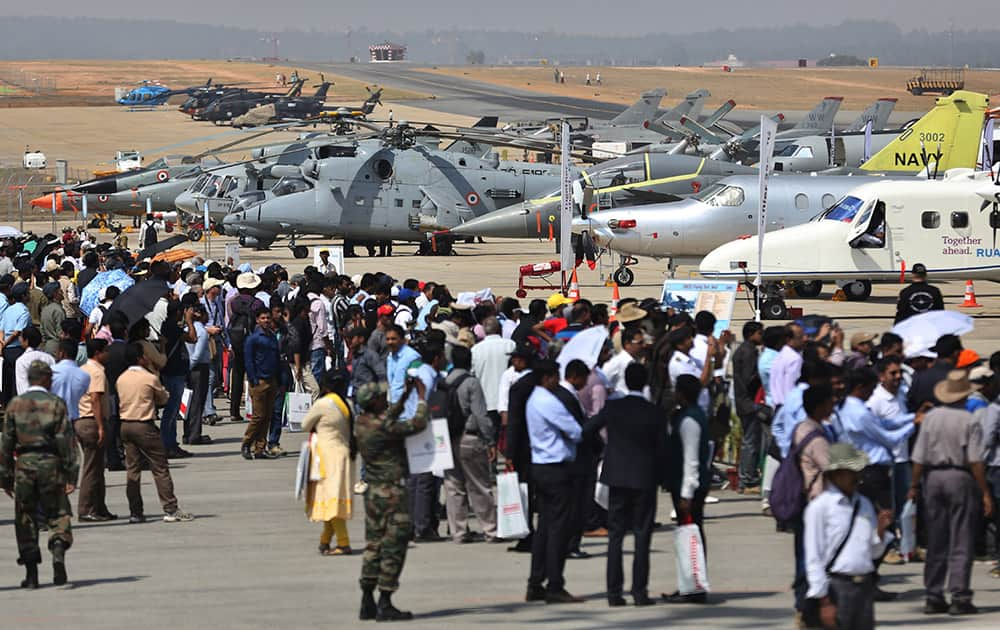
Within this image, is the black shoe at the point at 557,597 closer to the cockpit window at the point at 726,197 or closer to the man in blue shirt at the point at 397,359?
the man in blue shirt at the point at 397,359

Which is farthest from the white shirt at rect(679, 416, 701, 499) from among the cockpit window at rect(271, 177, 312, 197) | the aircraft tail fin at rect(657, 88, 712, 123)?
the aircraft tail fin at rect(657, 88, 712, 123)

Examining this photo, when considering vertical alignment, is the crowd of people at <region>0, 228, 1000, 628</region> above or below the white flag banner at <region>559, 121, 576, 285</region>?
below

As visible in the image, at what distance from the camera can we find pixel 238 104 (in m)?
96.9

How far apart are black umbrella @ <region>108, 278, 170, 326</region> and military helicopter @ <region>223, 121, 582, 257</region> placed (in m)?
21.4

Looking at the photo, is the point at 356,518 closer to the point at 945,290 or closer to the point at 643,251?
Result: the point at 643,251

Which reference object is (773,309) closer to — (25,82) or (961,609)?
(961,609)

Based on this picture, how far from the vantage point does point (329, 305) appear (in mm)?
17391

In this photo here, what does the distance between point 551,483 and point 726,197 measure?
756 inches

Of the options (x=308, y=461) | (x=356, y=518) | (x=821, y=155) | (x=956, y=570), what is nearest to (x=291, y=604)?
(x=308, y=461)

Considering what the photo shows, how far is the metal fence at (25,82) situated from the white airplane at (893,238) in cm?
11528

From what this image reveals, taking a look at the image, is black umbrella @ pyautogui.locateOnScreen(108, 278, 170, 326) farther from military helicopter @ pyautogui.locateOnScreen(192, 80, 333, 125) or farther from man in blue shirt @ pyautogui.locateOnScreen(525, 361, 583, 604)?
military helicopter @ pyautogui.locateOnScreen(192, 80, 333, 125)

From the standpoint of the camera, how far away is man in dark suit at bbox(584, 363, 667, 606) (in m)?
9.51

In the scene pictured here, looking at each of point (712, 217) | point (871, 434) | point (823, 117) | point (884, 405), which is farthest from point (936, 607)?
point (823, 117)

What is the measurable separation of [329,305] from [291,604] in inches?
301
